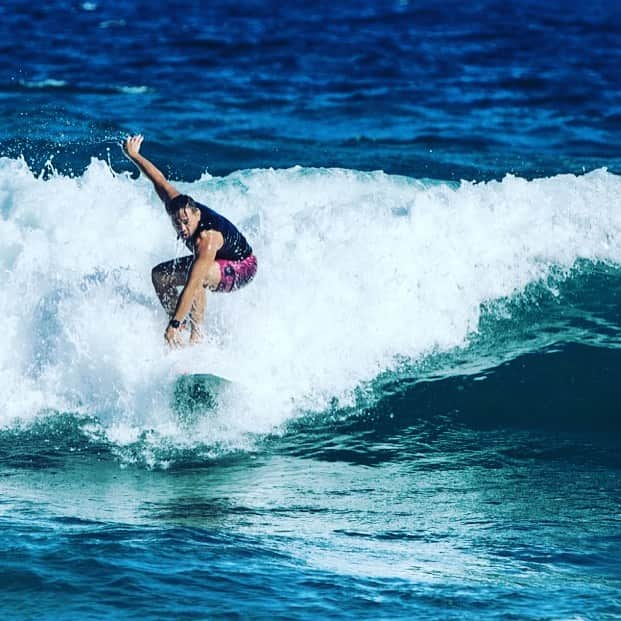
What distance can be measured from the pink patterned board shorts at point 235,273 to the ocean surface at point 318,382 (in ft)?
1.83

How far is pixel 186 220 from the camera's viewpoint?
26.7 feet

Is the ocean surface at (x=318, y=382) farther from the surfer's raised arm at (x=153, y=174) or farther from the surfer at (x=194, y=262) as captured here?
the surfer's raised arm at (x=153, y=174)

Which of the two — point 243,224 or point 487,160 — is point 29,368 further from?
point 487,160

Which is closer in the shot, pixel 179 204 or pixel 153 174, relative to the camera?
pixel 179 204

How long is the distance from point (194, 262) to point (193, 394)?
0.94 m

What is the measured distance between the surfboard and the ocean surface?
2 cm

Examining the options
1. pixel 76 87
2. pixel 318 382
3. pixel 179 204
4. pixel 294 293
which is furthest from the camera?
pixel 76 87

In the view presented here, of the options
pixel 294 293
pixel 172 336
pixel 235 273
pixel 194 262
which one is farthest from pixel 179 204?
A: pixel 294 293

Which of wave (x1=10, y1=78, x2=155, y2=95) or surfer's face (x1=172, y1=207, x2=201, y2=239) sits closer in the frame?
surfer's face (x1=172, y1=207, x2=201, y2=239)

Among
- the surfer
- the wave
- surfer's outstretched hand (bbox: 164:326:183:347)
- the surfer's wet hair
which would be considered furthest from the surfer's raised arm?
the wave

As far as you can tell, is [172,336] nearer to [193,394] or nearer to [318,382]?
[193,394]

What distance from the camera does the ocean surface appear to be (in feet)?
18.7

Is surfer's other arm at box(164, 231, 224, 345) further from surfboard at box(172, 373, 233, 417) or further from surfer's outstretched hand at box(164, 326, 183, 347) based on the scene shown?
surfboard at box(172, 373, 233, 417)

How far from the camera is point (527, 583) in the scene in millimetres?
5730
